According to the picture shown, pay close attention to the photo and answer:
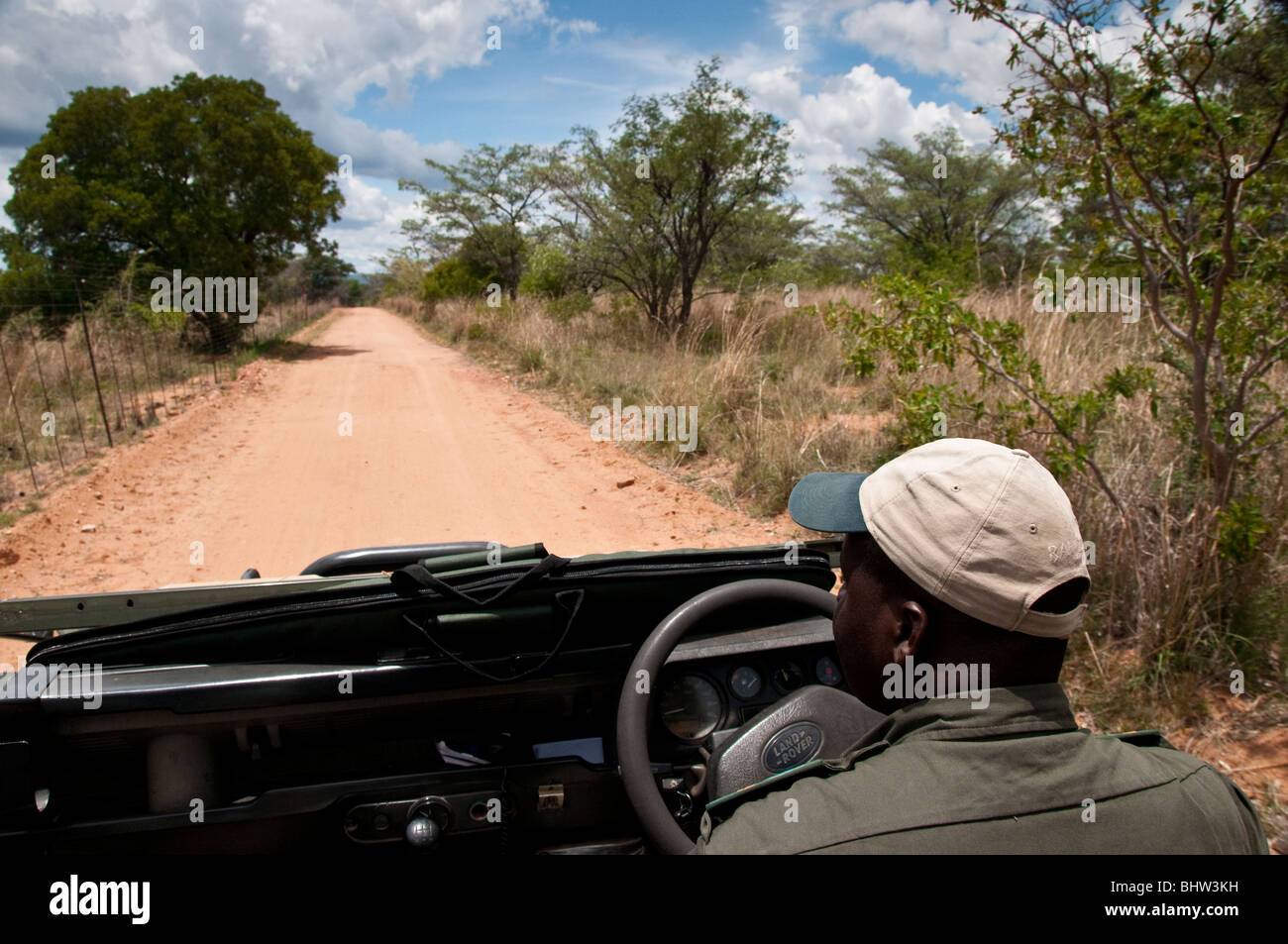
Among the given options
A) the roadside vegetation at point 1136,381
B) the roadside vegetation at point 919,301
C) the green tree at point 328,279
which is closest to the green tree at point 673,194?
the roadside vegetation at point 919,301

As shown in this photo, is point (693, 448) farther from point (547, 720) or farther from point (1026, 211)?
point (1026, 211)

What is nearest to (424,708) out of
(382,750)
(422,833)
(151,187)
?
(382,750)

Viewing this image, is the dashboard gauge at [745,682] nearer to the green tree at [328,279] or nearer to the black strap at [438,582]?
the black strap at [438,582]

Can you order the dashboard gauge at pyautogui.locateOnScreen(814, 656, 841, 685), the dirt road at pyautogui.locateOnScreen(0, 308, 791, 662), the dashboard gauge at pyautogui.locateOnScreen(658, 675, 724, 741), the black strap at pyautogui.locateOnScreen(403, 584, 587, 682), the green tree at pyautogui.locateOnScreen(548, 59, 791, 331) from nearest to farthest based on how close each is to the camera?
the black strap at pyautogui.locateOnScreen(403, 584, 587, 682)
the dashboard gauge at pyautogui.locateOnScreen(658, 675, 724, 741)
the dashboard gauge at pyautogui.locateOnScreen(814, 656, 841, 685)
the dirt road at pyautogui.locateOnScreen(0, 308, 791, 662)
the green tree at pyautogui.locateOnScreen(548, 59, 791, 331)

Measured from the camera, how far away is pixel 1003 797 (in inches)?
42.6

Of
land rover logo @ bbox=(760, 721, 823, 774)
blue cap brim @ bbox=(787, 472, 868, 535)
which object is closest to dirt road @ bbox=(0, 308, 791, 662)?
land rover logo @ bbox=(760, 721, 823, 774)

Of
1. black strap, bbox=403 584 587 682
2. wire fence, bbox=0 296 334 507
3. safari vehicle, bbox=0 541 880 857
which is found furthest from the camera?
wire fence, bbox=0 296 334 507

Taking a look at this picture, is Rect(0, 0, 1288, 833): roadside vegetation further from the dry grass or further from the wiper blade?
the wiper blade

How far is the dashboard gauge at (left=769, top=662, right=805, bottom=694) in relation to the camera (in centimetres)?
207

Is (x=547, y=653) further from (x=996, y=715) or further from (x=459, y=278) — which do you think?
(x=459, y=278)

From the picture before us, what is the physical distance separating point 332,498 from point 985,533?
267 inches

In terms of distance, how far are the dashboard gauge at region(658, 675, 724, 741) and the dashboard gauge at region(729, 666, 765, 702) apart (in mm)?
49

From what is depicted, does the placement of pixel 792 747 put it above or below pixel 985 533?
below
